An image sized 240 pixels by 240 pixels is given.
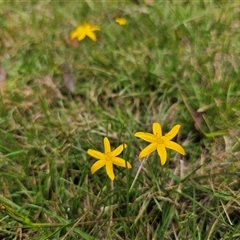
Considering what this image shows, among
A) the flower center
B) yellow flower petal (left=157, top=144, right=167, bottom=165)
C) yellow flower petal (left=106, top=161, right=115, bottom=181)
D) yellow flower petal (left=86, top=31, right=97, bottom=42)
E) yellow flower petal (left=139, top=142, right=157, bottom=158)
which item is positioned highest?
yellow flower petal (left=86, top=31, right=97, bottom=42)

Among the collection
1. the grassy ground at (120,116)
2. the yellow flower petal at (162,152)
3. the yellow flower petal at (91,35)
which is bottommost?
the grassy ground at (120,116)

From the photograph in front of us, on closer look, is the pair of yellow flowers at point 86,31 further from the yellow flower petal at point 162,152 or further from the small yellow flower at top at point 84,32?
the yellow flower petal at point 162,152

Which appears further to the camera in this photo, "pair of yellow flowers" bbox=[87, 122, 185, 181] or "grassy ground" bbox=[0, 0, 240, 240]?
"grassy ground" bbox=[0, 0, 240, 240]

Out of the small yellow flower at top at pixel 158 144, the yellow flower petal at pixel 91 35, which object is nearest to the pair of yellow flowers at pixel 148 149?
the small yellow flower at top at pixel 158 144

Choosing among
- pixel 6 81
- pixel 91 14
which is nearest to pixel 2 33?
pixel 6 81

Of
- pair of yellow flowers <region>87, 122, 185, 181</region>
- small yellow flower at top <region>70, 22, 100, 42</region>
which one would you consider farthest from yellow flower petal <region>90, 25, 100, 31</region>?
pair of yellow flowers <region>87, 122, 185, 181</region>

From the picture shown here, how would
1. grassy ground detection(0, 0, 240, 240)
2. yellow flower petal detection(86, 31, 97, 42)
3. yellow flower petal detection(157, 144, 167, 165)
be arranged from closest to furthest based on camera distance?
yellow flower petal detection(157, 144, 167, 165) < grassy ground detection(0, 0, 240, 240) < yellow flower petal detection(86, 31, 97, 42)

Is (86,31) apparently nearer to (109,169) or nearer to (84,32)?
(84,32)

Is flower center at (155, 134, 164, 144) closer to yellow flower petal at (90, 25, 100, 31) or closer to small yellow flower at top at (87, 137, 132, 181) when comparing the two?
small yellow flower at top at (87, 137, 132, 181)
